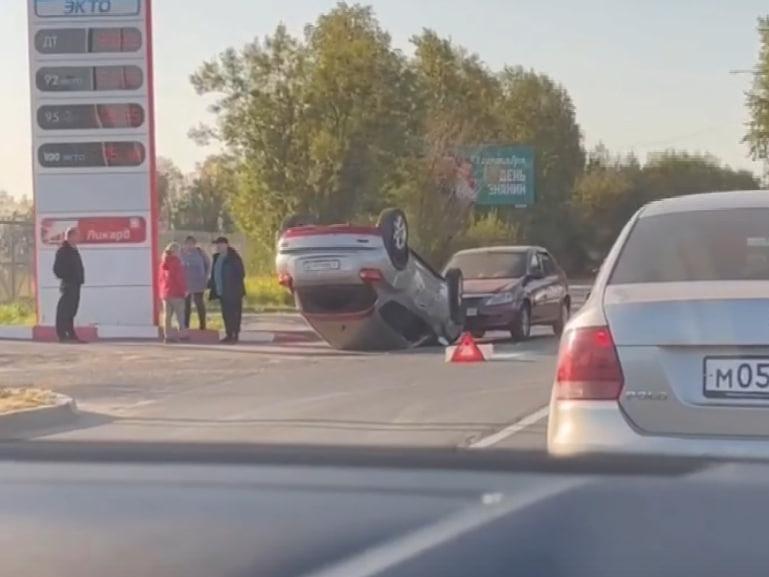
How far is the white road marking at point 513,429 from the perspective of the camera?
9.95m

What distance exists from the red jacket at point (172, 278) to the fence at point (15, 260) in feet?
42.9

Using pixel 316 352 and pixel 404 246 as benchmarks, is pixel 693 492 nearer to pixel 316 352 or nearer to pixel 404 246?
pixel 404 246

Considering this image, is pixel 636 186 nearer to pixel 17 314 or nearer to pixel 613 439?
pixel 17 314

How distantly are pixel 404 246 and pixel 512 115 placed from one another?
41539 millimetres

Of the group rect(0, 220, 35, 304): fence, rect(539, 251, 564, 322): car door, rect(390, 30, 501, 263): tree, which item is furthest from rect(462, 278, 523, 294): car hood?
rect(390, 30, 501, 263): tree

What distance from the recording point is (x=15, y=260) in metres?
33.9

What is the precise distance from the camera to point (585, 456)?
271 cm

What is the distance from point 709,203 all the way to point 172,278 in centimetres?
1512

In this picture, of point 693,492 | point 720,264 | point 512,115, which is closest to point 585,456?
point 693,492

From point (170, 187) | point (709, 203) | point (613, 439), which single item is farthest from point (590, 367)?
point (170, 187)

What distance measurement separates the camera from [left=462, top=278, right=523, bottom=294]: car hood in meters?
20.3

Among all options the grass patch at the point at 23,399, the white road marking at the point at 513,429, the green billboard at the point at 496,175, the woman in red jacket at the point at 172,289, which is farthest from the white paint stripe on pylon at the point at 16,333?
the green billboard at the point at 496,175

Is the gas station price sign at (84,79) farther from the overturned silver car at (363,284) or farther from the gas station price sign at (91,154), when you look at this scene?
the overturned silver car at (363,284)

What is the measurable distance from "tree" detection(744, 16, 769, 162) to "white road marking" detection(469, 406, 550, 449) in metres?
44.1
